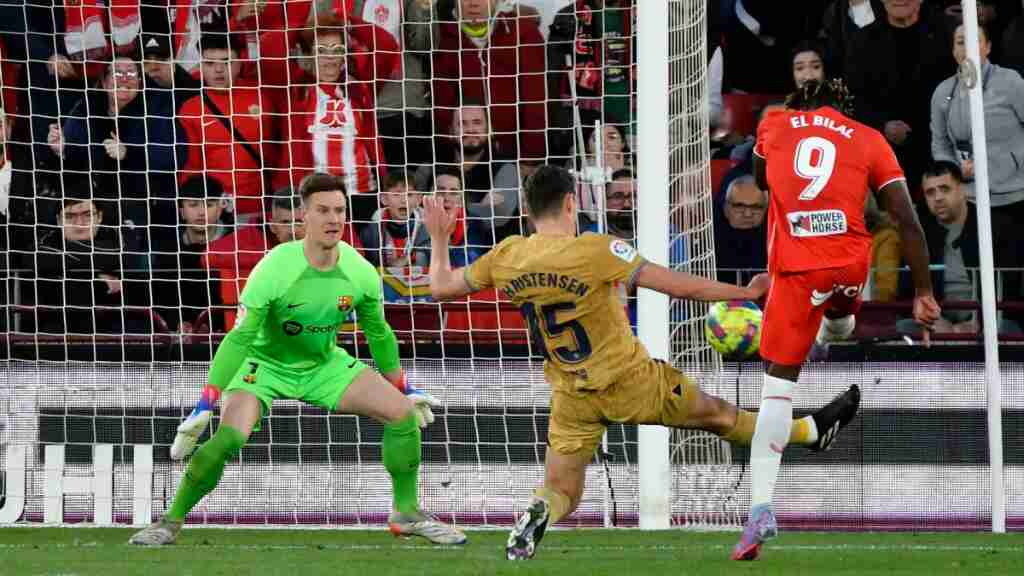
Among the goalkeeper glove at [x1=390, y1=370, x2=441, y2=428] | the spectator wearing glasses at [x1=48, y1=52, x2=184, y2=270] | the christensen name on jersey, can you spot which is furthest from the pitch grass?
the spectator wearing glasses at [x1=48, y1=52, x2=184, y2=270]

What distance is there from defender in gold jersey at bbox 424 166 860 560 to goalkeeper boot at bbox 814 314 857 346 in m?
1.07

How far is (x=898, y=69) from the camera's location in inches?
476

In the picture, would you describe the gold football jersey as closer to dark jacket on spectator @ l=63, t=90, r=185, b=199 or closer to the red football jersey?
the red football jersey

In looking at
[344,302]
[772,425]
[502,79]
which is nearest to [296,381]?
[344,302]

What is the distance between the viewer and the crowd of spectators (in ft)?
37.2

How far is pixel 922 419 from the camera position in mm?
10172

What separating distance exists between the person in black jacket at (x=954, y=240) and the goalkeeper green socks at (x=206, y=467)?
16.9ft

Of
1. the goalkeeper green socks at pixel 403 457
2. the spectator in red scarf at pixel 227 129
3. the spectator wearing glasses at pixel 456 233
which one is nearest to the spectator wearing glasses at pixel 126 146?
the spectator in red scarf at pixel 227 129

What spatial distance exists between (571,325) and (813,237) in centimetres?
115

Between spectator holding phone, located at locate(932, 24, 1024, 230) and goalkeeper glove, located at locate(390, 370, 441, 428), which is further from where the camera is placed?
spectator holding phone, located at locate(932, 24, 1024, 230)

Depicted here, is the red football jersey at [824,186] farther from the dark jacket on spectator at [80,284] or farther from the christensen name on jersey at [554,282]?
the dark jacket on spectator at [80,284]

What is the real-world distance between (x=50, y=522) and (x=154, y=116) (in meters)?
2.72

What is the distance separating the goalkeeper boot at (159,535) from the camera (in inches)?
323

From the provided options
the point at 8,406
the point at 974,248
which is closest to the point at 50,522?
the point at 8,406
